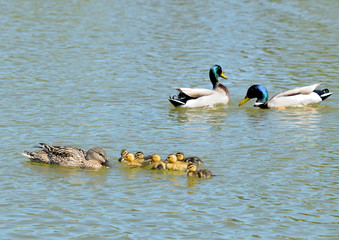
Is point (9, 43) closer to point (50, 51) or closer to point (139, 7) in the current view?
point (50, 51)

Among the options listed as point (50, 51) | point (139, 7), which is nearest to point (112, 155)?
point (50, 51)

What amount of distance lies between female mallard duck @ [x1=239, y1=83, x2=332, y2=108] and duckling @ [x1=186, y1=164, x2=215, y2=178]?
6.69 m

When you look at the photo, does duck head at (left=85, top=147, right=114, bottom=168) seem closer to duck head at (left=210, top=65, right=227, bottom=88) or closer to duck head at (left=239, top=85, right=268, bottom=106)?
duck head at (left=239, top=85, right=268, bottom=106)

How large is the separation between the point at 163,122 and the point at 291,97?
3.50m

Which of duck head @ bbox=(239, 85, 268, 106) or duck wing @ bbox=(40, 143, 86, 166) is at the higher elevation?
duck head @ bbox=(239, 85, 268, 106)

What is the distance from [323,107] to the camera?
17.8m

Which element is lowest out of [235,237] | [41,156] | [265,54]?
[235,237]

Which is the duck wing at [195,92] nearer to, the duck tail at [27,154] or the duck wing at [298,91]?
the duck wing at [298,91]

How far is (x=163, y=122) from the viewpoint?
51.9 feet

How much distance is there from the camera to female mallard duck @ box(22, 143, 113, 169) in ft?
39.1

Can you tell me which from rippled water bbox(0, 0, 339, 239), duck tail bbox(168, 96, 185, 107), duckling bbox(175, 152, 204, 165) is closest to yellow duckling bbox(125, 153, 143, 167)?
rippled water bbox(0, 0, 339, 239)

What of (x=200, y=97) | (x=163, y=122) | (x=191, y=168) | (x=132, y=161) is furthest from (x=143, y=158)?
(x=200, y=97)

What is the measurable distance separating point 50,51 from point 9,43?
1.85 m

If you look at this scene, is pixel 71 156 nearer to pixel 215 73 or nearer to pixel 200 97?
pixel 200 97
